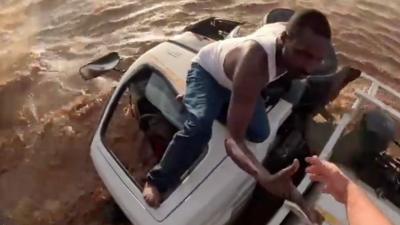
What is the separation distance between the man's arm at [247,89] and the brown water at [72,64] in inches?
83.5

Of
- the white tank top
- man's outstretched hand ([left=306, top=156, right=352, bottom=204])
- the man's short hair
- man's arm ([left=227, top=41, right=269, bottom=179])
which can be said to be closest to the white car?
the white tank top

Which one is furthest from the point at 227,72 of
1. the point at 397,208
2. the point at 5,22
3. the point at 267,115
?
the point at 5,22

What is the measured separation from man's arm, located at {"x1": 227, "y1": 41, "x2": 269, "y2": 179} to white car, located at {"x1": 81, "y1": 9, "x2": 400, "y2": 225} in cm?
48

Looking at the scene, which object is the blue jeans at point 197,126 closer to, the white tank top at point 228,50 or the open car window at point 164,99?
the white tank top at point 228,50

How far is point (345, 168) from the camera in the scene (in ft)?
14.3

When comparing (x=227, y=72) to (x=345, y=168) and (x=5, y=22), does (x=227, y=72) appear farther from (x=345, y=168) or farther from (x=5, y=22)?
(x=5, y=22)

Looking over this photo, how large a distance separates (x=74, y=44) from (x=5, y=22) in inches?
43.0

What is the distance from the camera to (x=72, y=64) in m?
7.11

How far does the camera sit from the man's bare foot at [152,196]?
4.05m

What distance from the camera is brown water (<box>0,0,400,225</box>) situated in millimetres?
5508

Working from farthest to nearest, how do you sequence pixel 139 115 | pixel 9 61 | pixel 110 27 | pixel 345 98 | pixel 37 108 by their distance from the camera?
pixel 110 27
pixel 9 61
pixel 37 108
pixel 345 98
pixel 139 115

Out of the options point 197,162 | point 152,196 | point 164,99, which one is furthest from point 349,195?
point 164,99

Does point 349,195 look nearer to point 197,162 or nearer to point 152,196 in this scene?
point 197,162

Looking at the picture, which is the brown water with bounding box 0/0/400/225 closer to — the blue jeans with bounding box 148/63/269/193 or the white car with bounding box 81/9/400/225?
the white car with bounding box 81/9/400/225
